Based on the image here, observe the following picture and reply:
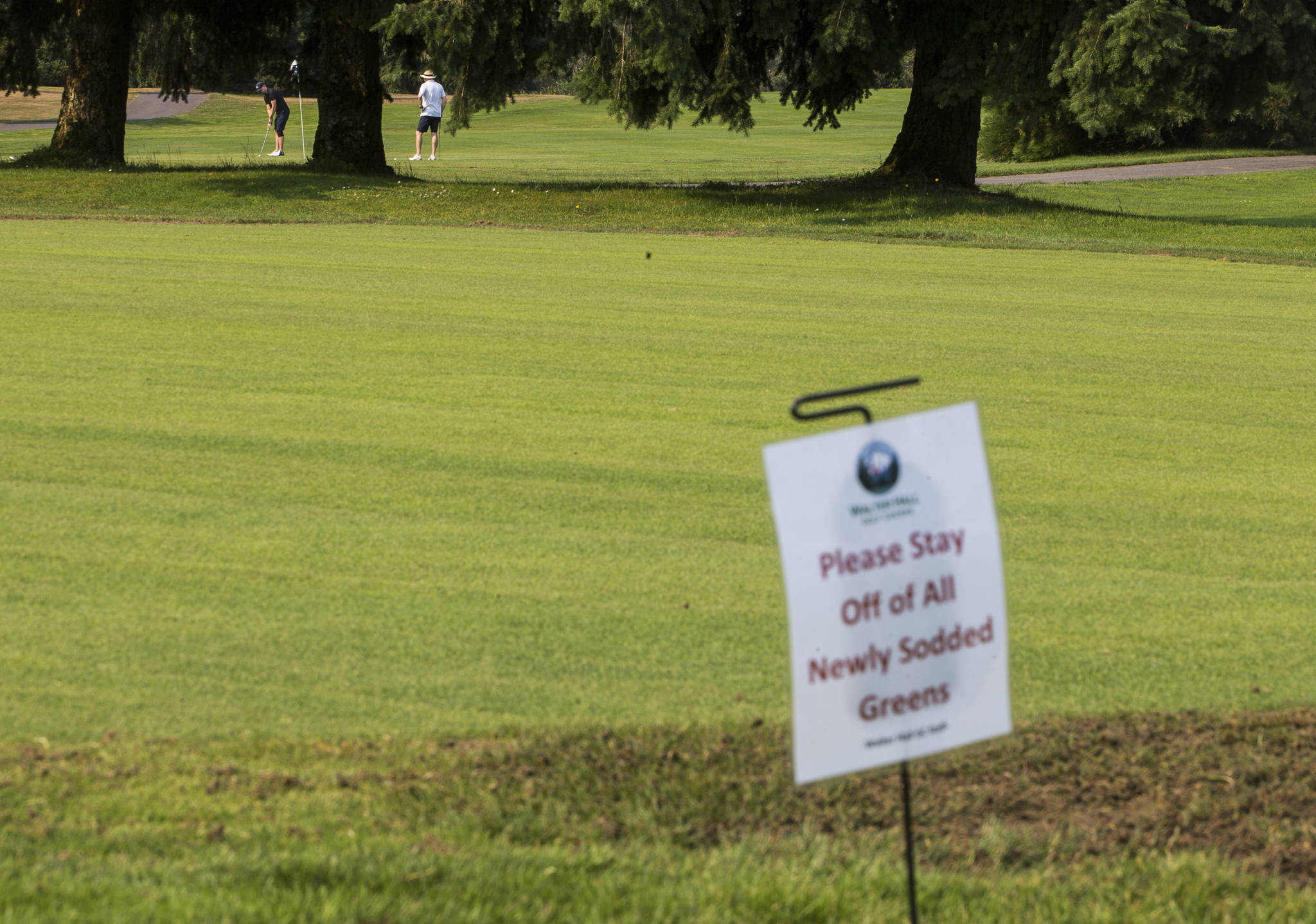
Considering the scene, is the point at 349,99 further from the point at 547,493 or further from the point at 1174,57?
the point at 547,493

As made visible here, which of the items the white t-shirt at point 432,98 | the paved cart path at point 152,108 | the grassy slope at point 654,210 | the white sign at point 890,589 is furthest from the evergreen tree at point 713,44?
the paved cart path at point 152,108

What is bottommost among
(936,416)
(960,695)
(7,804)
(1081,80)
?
(7,804)

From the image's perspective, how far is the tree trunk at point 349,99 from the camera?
2745 centimetres

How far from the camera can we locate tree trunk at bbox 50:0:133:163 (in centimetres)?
2786

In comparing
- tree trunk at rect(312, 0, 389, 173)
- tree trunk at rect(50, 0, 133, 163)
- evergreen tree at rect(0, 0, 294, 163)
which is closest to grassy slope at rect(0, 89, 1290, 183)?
evergreen tree at rect(0, 0, 294, 163)

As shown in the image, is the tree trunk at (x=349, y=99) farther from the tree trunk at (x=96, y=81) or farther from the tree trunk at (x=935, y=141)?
the tree trunk at (x=935, y=141)

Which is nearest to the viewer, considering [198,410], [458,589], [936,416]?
[936,416]

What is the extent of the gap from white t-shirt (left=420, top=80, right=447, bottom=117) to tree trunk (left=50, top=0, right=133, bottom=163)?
27.6 feet

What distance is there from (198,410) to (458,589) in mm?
3485

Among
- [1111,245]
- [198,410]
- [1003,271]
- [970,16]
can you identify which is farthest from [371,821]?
[970,16]

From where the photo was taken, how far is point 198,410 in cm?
869

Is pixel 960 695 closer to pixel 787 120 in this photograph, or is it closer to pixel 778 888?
pixel 778 888

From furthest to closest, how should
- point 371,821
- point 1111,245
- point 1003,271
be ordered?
point 1111,245, point 1003,271, point 371,821

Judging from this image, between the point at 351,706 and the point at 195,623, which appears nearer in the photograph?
the point at 351,706
